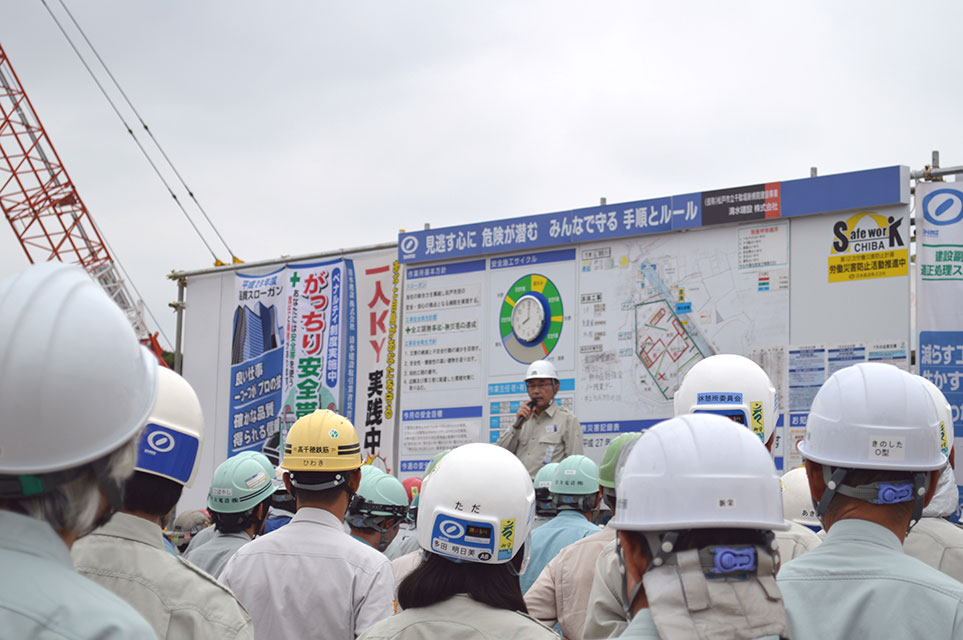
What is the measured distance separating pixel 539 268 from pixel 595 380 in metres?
1.37

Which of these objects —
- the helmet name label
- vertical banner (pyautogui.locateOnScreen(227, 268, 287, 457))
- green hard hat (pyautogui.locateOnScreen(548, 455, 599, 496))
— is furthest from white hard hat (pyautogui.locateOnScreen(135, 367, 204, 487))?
vertical banner (pyautogui.locateOnScreen(227, 268, 287, 457))

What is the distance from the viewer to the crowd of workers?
1643 millimetres

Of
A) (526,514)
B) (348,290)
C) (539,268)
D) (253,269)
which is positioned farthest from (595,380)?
(526,514)

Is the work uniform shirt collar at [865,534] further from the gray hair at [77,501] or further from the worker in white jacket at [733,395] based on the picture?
the gray hair at [77,501]

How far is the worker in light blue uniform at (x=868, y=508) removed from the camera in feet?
7.60

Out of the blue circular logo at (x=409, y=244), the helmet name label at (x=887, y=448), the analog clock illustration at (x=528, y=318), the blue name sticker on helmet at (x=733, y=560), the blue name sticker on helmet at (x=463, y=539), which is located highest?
the blue circular logo at (x=409, y=244)

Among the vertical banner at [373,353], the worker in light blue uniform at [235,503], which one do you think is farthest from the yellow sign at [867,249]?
the worker in light blue uniform at [235,503]

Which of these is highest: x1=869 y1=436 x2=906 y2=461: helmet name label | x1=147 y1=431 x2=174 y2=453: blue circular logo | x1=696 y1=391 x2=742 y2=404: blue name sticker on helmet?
x1=696 y1=391 x2=742 y2=404: blue name sticker on helmet

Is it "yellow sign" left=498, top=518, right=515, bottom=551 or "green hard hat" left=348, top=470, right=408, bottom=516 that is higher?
"yellow sign" left=498, top=518, right=515, bottom=551

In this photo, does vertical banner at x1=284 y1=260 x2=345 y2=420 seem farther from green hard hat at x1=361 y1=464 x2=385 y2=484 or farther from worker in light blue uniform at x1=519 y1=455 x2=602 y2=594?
worker in light blue uniform at x1=519 y1=455 x2=602 y2=594

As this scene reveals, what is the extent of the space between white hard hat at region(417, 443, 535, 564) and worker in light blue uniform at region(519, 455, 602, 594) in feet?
7.96

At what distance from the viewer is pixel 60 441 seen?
164 centimetres

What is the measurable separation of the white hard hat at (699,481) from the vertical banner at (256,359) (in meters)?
11.4

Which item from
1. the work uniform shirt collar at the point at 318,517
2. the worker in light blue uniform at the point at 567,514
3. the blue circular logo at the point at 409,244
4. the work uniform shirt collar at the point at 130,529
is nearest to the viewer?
the work uniform shirt collar at the point at 130,529
